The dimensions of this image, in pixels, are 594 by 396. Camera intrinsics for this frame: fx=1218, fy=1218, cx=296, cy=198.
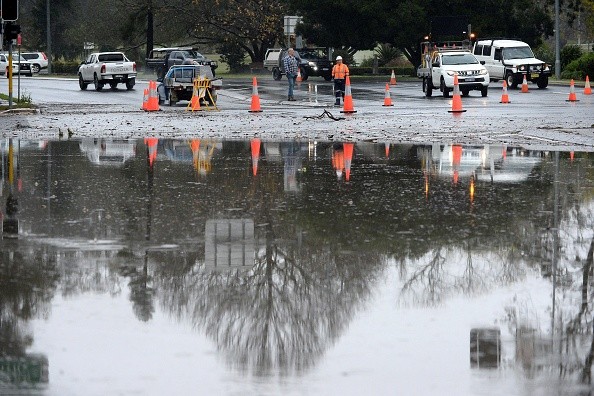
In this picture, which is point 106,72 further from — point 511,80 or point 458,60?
point 511,80

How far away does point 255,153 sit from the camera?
20.3m

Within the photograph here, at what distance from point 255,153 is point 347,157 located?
1699 mm

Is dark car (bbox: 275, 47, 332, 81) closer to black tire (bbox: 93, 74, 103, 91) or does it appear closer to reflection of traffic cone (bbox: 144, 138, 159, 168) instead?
black tire (bbox: 93, 74, 103, 91)

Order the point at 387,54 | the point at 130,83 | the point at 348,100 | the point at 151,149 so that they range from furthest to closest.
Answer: the point at 387,54
the point at 130,83
the point at 348,100
the point at 151,149

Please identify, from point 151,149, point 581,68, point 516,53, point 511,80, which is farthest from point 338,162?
point 581,68

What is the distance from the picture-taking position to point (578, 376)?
6.32 m

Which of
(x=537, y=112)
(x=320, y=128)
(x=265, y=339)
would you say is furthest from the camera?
(x=537, y=112)

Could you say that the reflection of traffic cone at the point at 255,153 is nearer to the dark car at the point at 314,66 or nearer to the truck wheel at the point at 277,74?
the dark car at the point at 314,66

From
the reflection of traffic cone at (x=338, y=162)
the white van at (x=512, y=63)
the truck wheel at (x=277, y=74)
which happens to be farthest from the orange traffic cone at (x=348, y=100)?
the truck wheel at (x=277, y=74)

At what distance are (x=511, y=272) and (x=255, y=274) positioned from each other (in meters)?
1.96

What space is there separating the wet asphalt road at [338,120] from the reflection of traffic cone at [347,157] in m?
1.81

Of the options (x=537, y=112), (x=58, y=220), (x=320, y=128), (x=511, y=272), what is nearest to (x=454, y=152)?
(x=320, y=128)

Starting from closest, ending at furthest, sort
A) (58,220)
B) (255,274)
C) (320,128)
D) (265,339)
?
1. (265,339)
2. (255,274)
3. (58,220)
4. (320,128)

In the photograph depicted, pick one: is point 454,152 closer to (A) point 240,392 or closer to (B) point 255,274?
(B) point 255,274
